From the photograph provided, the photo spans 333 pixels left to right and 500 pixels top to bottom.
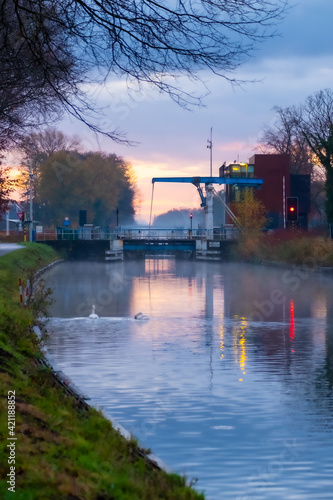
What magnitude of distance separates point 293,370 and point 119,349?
3729 mm

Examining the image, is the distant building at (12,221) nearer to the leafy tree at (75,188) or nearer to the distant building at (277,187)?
the leafy tree at (75,188)

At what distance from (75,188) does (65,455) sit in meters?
93.9

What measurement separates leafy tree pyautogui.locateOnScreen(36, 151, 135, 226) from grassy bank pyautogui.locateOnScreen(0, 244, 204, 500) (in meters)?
87.9

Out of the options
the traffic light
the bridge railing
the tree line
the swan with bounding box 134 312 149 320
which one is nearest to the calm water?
the swan with bounding box 134 312 149 320

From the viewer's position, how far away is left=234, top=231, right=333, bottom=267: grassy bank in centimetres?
4872

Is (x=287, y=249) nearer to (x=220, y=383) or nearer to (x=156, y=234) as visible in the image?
(x=156, y=234)

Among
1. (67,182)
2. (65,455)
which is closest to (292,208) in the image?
(65,455)

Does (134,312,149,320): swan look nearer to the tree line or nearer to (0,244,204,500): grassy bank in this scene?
(0,244,204,500): grassy bank

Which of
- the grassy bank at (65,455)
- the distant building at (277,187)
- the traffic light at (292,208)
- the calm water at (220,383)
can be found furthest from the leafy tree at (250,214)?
the grassy bank at (65,455)

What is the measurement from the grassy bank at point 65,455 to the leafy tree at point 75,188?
289 feet

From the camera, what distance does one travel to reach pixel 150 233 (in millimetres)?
79312

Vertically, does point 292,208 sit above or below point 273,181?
below

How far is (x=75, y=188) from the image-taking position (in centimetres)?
9975

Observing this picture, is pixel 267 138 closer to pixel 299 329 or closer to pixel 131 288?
pixel 131 288
